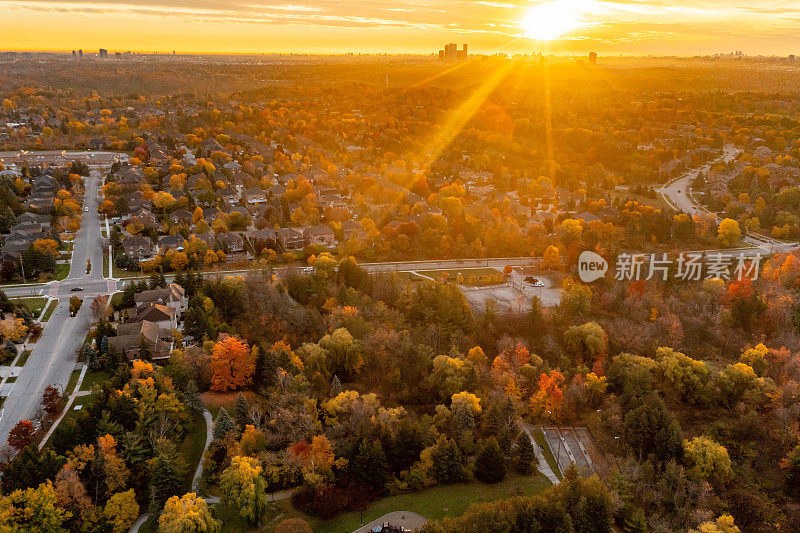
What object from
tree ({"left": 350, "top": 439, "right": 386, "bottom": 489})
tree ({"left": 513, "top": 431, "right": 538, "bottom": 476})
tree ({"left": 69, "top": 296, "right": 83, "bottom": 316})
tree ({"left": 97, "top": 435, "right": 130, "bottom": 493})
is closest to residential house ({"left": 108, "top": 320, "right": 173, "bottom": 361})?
tree ({"left": 69, "top": 296, "right": 83, "bottom": 316})

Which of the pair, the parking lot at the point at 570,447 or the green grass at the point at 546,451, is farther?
the parking lot at the point at 570,447

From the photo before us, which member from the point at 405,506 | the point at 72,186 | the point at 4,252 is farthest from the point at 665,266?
the point at 72,186

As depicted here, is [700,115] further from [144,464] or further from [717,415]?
[144,464]

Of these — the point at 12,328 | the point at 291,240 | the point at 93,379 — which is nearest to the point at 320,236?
the point at 291,240

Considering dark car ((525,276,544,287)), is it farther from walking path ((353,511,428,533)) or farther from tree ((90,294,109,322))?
tree ((90,294,109,322))

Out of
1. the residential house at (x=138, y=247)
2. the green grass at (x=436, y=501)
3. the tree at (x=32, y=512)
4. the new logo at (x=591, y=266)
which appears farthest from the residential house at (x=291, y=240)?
the tree at (x=32, y=512)

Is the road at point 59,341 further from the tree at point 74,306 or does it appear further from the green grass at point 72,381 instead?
the tree at point 74,306
